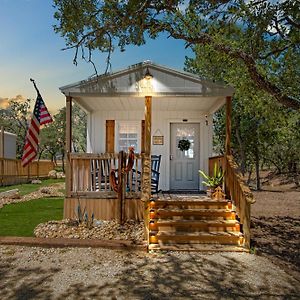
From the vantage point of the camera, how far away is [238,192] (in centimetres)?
713

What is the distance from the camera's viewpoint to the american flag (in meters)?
9.27

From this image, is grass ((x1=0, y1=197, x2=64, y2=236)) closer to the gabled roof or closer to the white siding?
the gabled roof

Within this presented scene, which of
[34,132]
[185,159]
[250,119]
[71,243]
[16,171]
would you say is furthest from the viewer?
[16,171]

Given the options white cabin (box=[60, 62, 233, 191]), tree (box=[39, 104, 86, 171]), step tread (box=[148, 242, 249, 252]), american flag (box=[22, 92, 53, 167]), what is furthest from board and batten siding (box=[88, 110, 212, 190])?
tree (box=[39, 104, 86, 171])

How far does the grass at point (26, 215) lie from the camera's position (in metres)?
7.32

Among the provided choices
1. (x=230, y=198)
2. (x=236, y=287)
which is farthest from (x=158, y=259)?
(x=230, y=198)

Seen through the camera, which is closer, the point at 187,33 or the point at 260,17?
the point at 260,17

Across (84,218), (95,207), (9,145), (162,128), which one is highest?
(9,145)

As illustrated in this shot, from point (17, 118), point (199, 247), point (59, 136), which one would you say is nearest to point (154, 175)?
point (199, 247)

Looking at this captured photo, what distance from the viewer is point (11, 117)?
39.9 meters

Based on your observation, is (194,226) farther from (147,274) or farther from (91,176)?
(91,176)

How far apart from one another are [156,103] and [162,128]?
1.27m

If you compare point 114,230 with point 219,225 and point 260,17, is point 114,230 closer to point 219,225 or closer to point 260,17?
point 219,225

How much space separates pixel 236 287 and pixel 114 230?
3250mm
